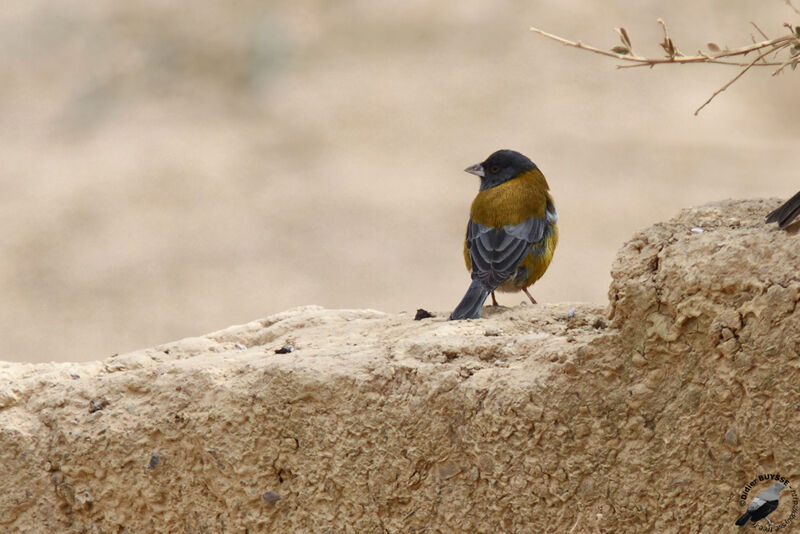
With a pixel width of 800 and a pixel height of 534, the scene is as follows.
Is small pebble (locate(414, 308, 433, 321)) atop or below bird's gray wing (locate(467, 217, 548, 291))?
below

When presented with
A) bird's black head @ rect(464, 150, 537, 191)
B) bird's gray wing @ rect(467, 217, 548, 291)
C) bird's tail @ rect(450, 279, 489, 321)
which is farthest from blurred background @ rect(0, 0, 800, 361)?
bird's tail @ rect(450, 279, 489, 321)

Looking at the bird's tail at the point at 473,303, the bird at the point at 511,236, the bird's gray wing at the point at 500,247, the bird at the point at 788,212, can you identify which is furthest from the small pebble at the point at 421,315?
the bird at the point at 788,212

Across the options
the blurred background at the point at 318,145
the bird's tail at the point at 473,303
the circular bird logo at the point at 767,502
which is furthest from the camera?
the blurred background at the point at 318,145

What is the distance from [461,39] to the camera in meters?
17.9

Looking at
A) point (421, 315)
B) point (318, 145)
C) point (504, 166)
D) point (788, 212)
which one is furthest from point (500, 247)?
point (318, 145)

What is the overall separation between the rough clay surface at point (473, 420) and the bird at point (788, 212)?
1.6 inches

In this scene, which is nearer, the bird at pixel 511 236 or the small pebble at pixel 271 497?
the small pebble at pixel 271 497

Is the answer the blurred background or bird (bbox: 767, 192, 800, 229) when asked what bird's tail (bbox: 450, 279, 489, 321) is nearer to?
bird (bbox: 767, 192, 800, 229)

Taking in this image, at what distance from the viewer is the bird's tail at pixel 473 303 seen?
17.6 ft

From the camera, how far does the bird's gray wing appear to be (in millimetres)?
6059

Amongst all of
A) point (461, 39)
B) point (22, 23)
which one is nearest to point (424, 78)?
point (461, 39)

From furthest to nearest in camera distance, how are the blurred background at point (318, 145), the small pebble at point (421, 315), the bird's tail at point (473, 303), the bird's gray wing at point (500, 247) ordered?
the blurred background at point (318, 145)
the bird's gray wing at point (500, 247)
the bird's tail at point (473, 303)
the small pebble at point (421, 315)

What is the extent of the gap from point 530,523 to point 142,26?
A: 52.8 feet

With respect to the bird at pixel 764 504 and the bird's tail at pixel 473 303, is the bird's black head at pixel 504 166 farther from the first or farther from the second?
the bird at pixel 764 504
